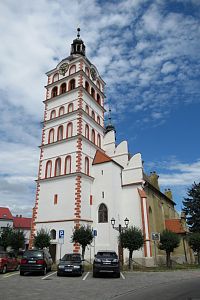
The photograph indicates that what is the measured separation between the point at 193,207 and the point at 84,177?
18.4m

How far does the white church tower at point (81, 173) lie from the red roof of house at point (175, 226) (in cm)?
1215

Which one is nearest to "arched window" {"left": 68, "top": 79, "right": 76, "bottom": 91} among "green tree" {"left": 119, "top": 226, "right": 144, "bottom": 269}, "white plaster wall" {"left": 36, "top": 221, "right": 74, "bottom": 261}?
"white plaster wall" {"left": 36, "top": 221, "right": 74, "bottom": 261}

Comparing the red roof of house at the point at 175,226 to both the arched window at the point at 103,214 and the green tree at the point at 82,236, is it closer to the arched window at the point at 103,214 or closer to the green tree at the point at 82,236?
the arched window at the point at 103,214

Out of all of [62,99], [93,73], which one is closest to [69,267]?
[62,99]

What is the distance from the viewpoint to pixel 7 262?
19.7 meters

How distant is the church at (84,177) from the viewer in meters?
28.8

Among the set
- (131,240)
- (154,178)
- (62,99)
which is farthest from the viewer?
(154,178)

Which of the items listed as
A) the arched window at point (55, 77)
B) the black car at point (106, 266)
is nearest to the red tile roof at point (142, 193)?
the black car at point (106, 266)

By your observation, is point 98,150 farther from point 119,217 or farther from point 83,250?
point 83,250

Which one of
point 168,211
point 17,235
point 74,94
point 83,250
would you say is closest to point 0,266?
point 83,250

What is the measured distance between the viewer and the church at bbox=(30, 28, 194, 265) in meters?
28.8

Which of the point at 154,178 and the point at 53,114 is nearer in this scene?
the point at 53,114

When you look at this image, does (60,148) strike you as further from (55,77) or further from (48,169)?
(55,77)

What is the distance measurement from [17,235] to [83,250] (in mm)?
15195
